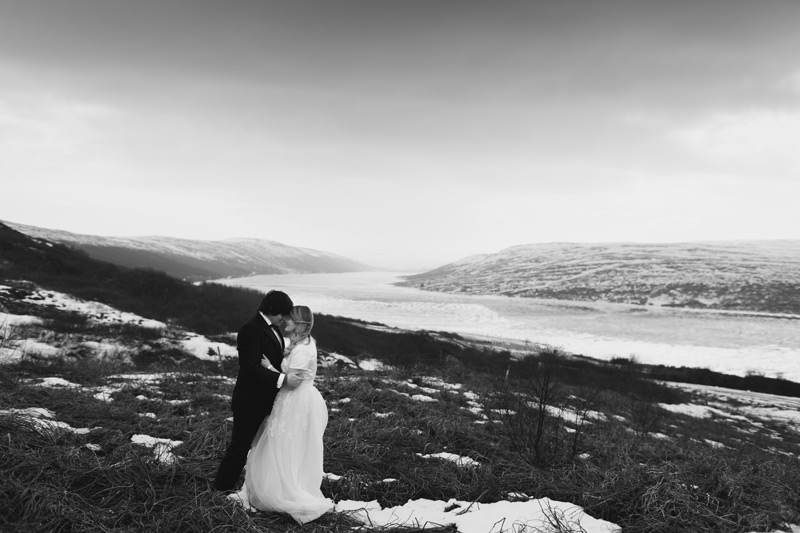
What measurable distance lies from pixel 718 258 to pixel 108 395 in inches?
4833

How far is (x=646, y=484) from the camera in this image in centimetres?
405

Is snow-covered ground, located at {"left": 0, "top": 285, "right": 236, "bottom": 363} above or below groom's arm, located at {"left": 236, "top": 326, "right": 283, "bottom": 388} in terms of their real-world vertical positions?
below

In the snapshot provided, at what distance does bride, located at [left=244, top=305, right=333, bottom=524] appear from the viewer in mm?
3670

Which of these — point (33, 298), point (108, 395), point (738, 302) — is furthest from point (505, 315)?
point (108, 395)

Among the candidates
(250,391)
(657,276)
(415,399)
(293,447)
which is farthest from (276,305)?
(657,276)

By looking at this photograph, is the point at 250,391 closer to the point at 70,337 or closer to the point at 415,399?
the point at 415,399

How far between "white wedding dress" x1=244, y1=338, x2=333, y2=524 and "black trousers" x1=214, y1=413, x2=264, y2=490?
0.07 m

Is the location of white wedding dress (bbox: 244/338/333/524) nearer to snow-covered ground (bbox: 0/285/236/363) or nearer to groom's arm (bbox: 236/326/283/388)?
groom's arm (bbox: 236/326/283/388)

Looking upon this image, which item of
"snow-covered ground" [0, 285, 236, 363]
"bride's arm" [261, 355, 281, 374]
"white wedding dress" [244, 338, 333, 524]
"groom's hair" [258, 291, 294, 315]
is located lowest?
"snow-covered ground" [0, 285, 236, 363]

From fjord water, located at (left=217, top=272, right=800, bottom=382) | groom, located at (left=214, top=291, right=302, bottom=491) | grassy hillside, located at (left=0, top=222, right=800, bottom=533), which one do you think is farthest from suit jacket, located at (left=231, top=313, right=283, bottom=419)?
fjord water, located at (left=217, top=272, right=800, bottom=382)

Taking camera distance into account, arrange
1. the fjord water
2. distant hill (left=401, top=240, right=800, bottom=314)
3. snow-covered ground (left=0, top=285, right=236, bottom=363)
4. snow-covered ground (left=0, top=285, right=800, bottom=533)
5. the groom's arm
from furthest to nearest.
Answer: distant hill (left=401, top=240, right=800, bottom=314) < the fjord water < snow-covered ground (left=0, top=285, right=236, bottom=363) < the groom's arm < snow-covered ground (left=0, top=285, right=800, bottom=533)

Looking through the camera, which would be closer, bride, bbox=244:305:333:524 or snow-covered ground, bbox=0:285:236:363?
bride, bbox=244:305:333:524

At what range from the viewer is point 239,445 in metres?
3.86

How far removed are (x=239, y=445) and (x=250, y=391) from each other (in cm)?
54
